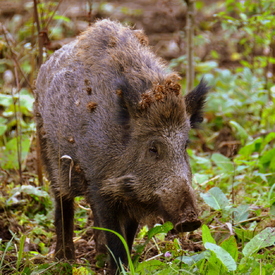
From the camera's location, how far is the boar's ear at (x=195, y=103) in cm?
A: 406

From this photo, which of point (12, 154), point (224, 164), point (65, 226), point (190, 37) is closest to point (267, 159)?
point (224, 164)

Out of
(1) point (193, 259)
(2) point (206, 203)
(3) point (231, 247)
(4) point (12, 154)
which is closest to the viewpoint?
(3) point (231, 247)

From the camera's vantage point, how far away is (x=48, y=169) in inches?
186

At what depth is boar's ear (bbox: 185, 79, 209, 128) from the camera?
4062 millimetres

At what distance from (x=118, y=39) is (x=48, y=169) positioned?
1.36 meters

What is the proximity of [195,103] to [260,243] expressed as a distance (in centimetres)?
126

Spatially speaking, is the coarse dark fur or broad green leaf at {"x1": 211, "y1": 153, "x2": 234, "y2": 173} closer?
the coarse dark fur

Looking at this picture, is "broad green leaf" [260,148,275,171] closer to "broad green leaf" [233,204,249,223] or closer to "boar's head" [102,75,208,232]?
"broad green leaf" [233,204,249,223]

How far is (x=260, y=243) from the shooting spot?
3.33 metres

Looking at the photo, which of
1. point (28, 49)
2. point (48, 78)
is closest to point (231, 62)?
point (28, 49)

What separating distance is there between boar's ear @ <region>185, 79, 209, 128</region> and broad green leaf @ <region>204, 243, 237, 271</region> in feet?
4.16

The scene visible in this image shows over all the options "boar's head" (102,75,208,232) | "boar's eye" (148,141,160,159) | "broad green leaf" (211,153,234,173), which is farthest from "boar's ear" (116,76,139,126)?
"broad green leaf" (211,153,234,173)

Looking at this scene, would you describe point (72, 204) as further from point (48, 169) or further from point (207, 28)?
point (207, 28)

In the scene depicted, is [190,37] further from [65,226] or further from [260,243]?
[260,243]
